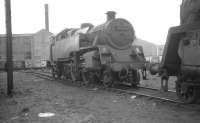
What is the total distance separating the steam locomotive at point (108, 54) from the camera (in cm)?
1203

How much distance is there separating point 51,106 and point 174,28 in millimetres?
4336

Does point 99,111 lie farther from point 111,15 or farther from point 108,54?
→ point 111,15

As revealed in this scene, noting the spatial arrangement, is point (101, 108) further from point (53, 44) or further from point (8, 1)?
point (53, 44)

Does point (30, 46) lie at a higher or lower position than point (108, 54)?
higher

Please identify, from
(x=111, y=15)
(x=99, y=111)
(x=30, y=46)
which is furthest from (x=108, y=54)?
(x=30, y=46)

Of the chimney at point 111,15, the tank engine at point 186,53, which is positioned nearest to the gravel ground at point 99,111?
the tank engine at point 186,53

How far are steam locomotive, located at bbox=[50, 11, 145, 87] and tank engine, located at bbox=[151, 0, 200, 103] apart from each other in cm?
382

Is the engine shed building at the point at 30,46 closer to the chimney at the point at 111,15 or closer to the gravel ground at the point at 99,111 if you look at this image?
the chimney at the point at 111,15

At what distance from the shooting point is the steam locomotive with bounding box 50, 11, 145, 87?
12.0m

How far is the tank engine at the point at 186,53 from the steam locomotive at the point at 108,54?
382 cm

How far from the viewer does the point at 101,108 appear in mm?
7566

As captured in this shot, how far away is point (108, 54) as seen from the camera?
39.6ft

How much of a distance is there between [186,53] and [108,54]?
5260 mm

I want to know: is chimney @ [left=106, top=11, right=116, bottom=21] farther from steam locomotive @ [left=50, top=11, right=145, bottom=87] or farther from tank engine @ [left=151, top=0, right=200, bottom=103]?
tank engine @ [left=151, top=0, right=200, bottom=103]
